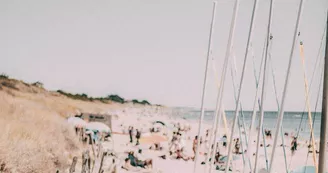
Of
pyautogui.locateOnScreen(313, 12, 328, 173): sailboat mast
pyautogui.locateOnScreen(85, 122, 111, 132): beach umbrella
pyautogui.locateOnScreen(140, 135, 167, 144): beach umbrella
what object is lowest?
pyautogui.locateOnScreen(140, 135, 167, 144): beach umbrella

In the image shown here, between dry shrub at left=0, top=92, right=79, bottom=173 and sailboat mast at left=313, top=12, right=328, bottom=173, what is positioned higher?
sailboat mast at left=313, top=12, right=328, bottom=173

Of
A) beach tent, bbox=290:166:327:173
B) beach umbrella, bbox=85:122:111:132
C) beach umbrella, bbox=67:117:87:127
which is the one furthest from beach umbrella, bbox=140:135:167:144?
beach tent, bbox=290:166:327:173

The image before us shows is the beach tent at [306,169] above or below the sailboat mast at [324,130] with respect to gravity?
below

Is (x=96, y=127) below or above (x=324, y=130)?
below

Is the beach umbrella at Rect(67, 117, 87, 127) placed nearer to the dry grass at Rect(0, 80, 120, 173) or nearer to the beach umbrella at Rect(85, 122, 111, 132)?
the beach umbrella at Rect(85, 122, 111, 132)

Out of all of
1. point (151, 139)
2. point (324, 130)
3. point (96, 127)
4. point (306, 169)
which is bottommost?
point (151, 139)

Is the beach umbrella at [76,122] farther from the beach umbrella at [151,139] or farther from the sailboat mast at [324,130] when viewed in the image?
the sailboat mast at [324,130]

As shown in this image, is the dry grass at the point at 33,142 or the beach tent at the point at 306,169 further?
the beach tent at the point at 306,169

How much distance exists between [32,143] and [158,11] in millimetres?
4593

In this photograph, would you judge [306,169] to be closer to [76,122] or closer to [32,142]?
[32,142]

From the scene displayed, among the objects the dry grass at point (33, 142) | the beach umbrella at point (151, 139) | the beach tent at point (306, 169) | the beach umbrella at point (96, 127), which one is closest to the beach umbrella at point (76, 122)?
the beach umbrella at point (96, 127)

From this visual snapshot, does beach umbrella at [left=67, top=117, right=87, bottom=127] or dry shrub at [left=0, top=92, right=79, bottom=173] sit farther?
beach umbrella at [left=67, top=117, right=87, bottom=127]

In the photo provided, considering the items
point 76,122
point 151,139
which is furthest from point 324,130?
point 151,139

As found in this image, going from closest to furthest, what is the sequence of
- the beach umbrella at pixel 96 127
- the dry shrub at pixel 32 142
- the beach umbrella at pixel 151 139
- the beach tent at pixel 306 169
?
the dry shrub at pixel 32 142 → the beach tent at pixel 306 169 → the beach umbrella at pixel 96 127 → the beach umbrella at pixel 151 139
